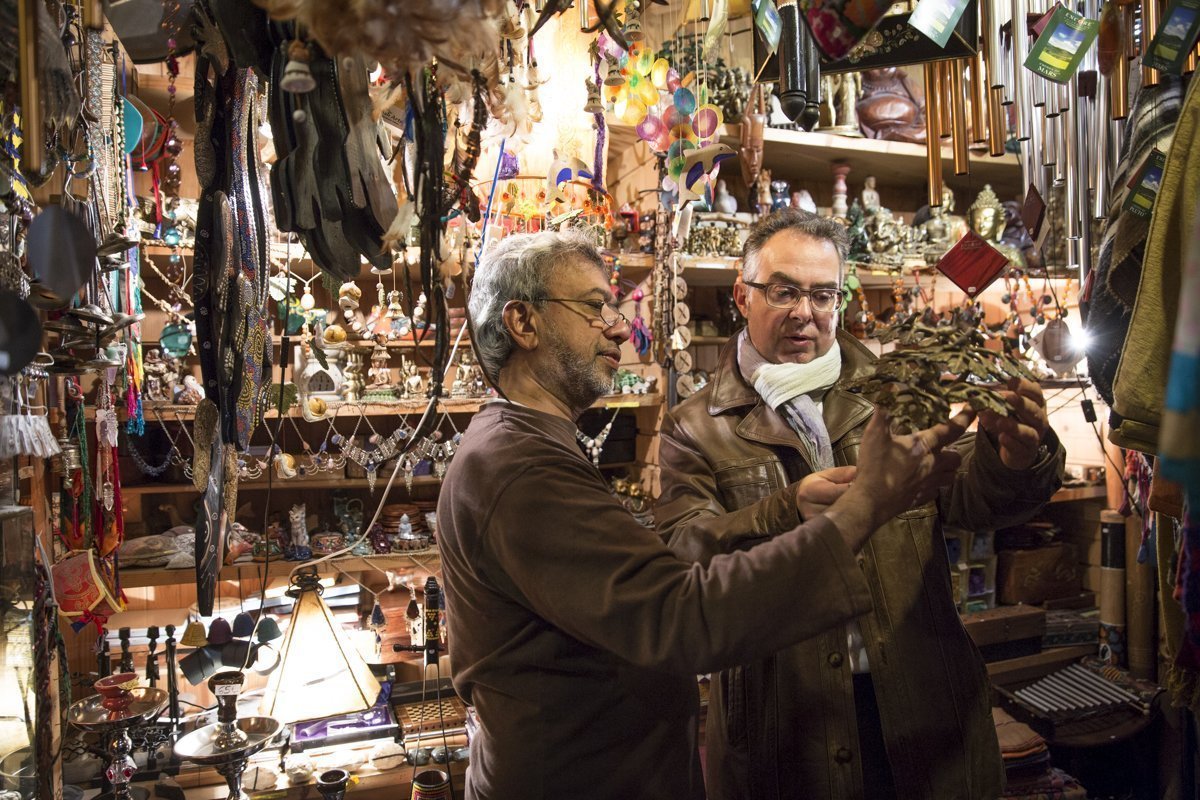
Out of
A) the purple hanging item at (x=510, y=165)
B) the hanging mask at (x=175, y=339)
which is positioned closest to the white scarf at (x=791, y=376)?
the purple hanging item at (x=510, y=165)

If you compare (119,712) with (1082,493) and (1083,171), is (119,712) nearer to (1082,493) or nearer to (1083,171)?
(1083,171)

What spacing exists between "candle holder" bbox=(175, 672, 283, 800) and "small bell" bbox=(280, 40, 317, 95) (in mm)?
1523

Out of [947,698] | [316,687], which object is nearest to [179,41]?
[316,687]

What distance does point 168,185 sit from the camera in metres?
2.63

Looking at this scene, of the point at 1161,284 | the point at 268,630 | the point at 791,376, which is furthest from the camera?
the point at 268,630

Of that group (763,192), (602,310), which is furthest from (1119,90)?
(763,192)

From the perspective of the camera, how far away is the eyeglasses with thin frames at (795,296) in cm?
150

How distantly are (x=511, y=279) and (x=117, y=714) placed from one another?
1.39 metres

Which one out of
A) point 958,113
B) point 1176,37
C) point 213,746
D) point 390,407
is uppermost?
point 958,113

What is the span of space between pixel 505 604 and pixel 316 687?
2.85ft

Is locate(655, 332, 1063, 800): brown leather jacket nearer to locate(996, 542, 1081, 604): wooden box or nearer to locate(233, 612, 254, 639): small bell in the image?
locate(233, 612, 254, 639): small bell

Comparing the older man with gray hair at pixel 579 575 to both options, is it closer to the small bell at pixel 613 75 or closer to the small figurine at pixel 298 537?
the small bell at pixel 613 75

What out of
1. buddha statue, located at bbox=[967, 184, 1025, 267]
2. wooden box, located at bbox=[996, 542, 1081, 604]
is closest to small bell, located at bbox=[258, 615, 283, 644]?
wooden box, located at bbox=[996, 542, 1081, 604]

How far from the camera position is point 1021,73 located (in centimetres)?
183
